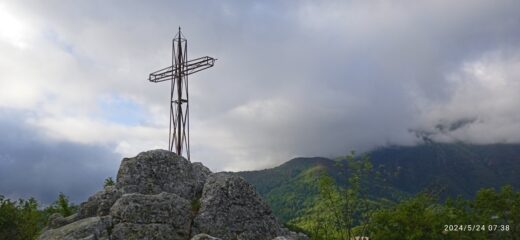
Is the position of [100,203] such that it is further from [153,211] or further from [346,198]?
[346,198]

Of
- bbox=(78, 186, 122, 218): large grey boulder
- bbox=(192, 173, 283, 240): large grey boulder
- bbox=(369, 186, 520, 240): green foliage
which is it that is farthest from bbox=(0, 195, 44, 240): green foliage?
bbox=(369, 186, 520, 240): green foliage

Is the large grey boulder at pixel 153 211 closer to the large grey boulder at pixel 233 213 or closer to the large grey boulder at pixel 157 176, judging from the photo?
the large grey boulder at pixel 233 213

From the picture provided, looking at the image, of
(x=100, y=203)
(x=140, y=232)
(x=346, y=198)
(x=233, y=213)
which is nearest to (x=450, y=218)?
(x=346, y=198)

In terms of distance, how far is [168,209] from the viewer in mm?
33594

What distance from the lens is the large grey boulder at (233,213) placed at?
34.8 meters

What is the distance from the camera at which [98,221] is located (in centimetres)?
3178

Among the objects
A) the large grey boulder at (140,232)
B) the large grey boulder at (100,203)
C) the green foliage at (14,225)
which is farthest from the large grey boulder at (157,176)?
the green foliage at (14,225)

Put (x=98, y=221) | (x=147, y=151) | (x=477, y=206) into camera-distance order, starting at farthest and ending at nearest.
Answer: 1. (x=477, y=206)
2. (x=147, y=151)
3. (x=98, y=221)

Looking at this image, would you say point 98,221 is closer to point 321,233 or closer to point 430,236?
point 321,233

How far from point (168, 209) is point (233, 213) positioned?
510cm

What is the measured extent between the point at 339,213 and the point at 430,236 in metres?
12.9

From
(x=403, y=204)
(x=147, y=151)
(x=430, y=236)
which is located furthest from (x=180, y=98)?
(x=430, y=236)

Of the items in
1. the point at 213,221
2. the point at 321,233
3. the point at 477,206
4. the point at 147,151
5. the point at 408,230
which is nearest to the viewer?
the point at 213,221

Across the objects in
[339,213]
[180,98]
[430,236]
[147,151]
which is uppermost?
[180,98]
